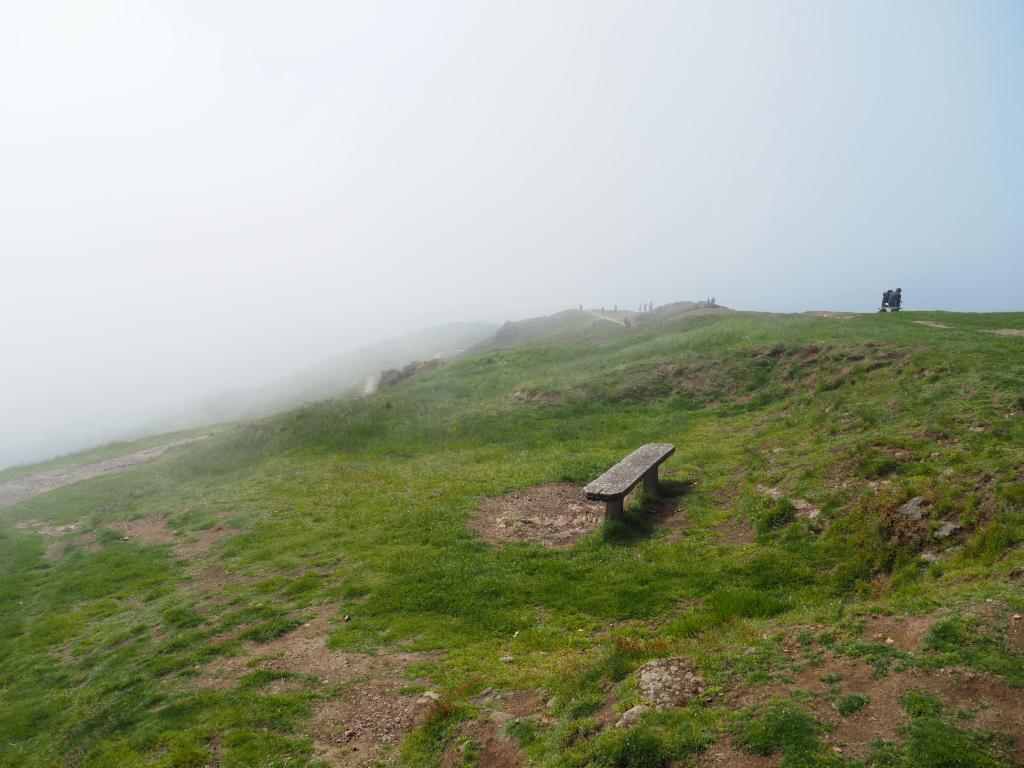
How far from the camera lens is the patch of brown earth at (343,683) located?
346 inches

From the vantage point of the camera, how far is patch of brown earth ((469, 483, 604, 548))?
1620 cm

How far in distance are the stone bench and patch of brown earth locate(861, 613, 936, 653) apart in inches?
292

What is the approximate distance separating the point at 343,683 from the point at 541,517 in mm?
8348

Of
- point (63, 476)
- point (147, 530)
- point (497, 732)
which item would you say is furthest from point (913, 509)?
point (63, 476)

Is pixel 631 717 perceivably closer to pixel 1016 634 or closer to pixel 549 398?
pixel 1016 634

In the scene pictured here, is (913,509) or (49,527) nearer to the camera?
(913,509)

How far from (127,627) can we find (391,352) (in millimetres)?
100986

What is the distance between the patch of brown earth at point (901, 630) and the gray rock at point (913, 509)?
3.92 metres

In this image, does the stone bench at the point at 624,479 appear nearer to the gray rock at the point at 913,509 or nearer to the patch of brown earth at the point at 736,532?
the patch of brown earth at the point at 736,532

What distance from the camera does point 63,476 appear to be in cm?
4166

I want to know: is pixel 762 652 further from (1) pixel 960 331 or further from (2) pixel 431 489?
(1) pixel 960 331

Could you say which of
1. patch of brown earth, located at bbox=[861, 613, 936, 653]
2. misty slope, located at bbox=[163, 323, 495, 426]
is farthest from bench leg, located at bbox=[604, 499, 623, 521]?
misty slope, located at bbox=[163, 323, 495, 426]

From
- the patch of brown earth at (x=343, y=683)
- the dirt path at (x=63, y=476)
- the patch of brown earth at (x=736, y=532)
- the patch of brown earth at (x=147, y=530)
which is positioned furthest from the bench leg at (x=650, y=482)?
the dirt path at (x=63, y=476)

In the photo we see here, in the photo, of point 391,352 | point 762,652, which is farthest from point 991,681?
point 391,352
